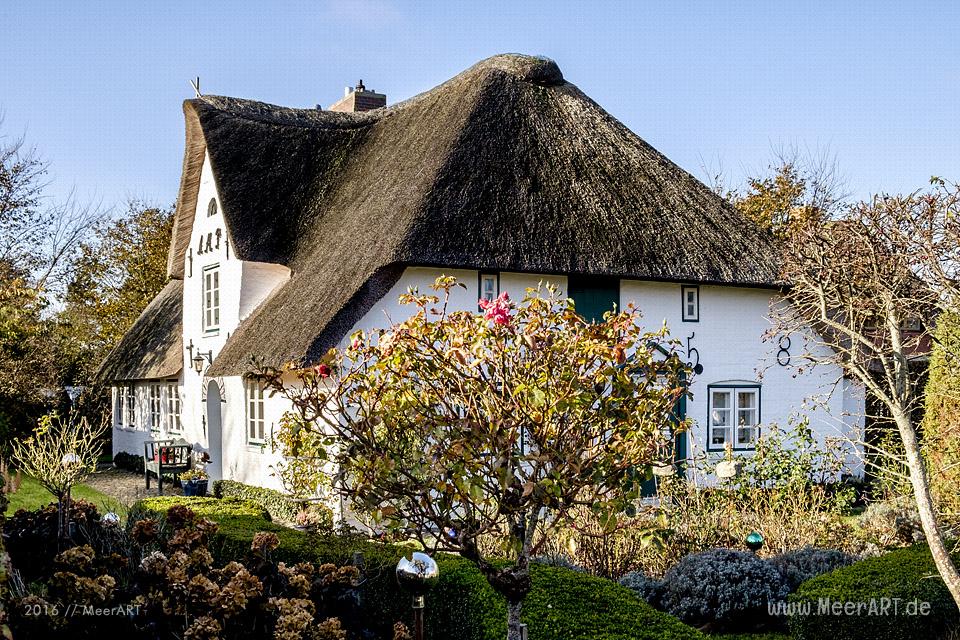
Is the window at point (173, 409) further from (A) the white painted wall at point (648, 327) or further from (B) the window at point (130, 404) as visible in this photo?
(B) the window at point (130, 404)

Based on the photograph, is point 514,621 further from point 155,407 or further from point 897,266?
point 155,407

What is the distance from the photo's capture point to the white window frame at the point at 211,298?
18.4m

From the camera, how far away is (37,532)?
7.80 m

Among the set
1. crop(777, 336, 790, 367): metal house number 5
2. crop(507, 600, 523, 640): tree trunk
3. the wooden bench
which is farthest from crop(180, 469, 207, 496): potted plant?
crop(507, 600, 523, 640): tree trunk

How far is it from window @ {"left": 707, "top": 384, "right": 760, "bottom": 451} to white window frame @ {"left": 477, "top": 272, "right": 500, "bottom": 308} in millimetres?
4136

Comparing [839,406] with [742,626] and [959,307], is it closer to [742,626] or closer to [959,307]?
[742,626]

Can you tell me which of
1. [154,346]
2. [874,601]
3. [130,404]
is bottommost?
[130,404]

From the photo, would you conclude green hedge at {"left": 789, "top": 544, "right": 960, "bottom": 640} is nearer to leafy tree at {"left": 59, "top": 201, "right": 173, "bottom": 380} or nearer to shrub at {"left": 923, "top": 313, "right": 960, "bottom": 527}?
shrub at {"left": 923, "top": 313, "right": 960, "bottom": 527}

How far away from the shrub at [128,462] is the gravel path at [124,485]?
0.25 metres

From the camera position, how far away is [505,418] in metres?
4.96

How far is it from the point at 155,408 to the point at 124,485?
3704mm

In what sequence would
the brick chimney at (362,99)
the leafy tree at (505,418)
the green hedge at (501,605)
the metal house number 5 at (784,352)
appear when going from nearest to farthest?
the leafy tree at (505,418), the green hedge at (501,605), the metal house number 5 at (784,352), the brick chimney at (362,99)

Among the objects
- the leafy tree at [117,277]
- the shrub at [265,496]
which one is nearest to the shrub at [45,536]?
the shrub at [265,496]

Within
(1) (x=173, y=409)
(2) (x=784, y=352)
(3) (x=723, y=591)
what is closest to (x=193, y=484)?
(1) (x=173, y=409)
